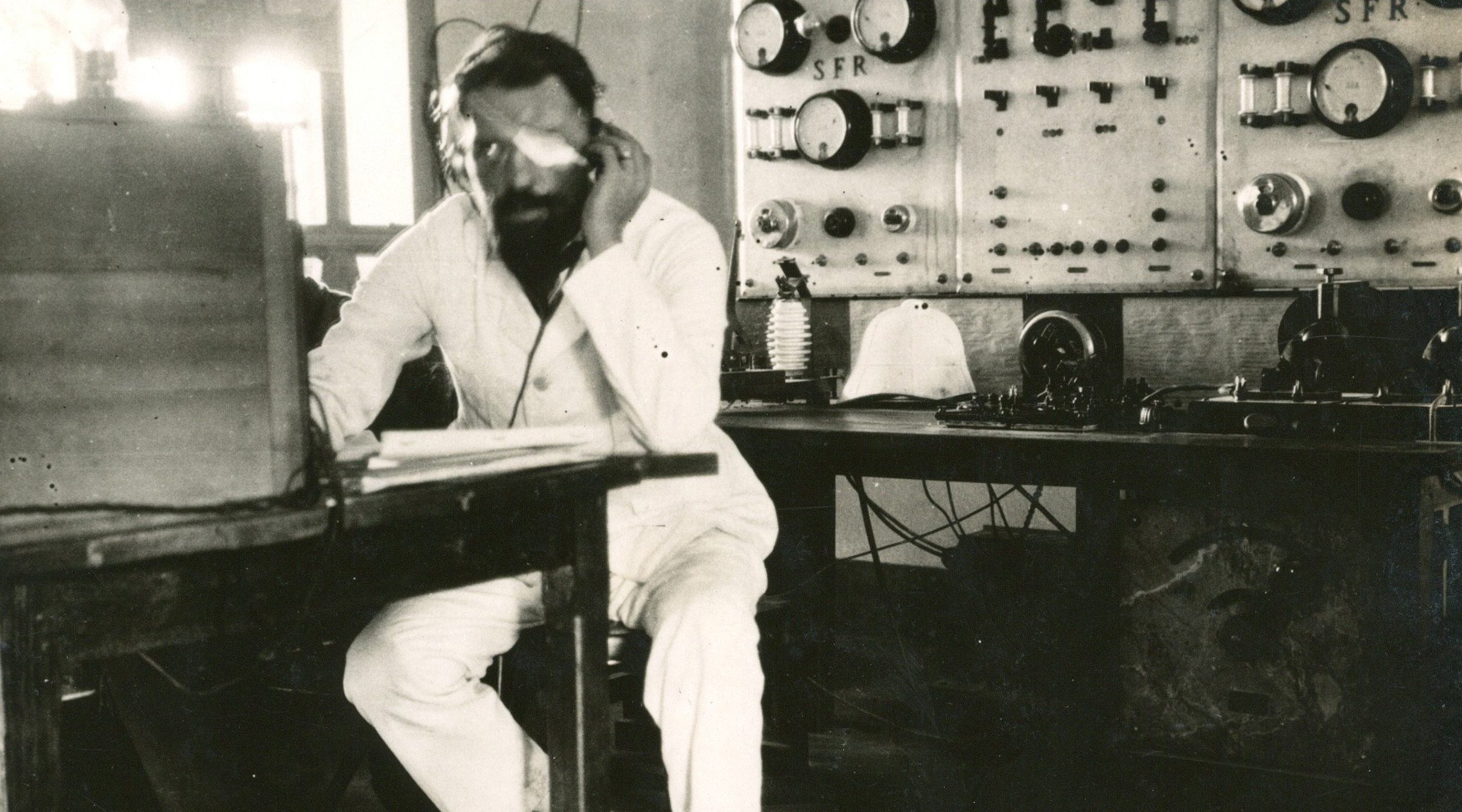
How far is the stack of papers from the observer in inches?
58.4

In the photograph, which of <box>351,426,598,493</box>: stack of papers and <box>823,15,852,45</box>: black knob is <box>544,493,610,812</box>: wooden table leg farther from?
<box>823,15,852,45</box>: black knob

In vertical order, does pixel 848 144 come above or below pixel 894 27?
below

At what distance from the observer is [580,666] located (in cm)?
163

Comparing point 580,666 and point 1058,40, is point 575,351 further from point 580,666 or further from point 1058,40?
point 1058,40

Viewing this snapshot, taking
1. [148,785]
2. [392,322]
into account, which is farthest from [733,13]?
[148,785]

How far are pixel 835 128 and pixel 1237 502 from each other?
1.79m

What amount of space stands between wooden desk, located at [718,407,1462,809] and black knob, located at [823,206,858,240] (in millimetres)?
935

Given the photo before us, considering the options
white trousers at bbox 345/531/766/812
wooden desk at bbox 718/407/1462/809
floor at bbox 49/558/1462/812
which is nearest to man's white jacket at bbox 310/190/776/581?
white trousers at bbox 345/531/766/812

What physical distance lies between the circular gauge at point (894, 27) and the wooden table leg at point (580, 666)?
8.09 ft

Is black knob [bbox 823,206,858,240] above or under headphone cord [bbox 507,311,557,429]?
above

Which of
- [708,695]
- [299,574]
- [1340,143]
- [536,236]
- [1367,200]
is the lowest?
[708,695]

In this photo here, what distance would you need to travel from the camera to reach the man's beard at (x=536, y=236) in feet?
6.71

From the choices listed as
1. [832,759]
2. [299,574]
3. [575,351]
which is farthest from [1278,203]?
[299,574]

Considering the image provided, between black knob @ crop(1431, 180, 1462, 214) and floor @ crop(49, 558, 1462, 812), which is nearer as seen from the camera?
floor @ crop(49, 558, 1462, 812)
